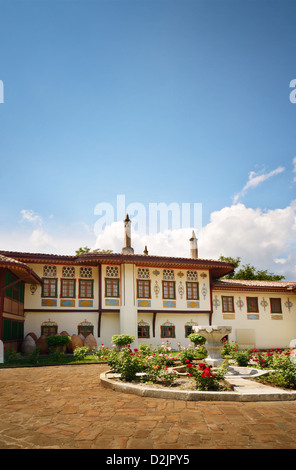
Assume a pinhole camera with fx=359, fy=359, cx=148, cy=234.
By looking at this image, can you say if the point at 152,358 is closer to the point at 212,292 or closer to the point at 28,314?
the point at 28,314

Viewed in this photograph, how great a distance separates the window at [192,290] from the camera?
841 inches

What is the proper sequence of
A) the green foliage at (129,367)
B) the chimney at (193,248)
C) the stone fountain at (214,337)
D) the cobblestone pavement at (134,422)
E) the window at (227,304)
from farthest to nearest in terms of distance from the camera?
1. the chimney at (193,248)
2. the window at (227,304)
3. the stone fountain at (214,337)
4. the green foliage at (129,367)
5. the cobblestone pavement at (134,422)

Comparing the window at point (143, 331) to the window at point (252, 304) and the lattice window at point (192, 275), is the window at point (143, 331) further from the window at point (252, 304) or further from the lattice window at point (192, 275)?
the window at point (252, 304)

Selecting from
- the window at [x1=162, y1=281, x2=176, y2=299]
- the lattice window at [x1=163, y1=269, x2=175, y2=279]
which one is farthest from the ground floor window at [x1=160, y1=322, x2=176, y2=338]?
the lattice window at [x1=163, y1=269, x2=175, y2=279]

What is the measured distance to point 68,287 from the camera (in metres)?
20.0

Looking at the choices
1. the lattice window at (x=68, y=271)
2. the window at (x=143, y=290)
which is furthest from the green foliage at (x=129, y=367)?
the lattice window at (x=68, y=271)

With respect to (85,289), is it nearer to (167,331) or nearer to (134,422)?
(167,331)

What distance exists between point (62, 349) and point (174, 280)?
297 inches

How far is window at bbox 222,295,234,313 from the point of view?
74.0 ft

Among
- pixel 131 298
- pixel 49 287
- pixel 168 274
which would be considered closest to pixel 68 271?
pixel 49 287

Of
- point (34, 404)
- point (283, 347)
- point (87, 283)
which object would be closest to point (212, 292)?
point (283, 347)

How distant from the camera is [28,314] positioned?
1920 centimetres

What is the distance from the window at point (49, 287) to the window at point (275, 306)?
13.9 metres

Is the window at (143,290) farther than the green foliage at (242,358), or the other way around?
the window at (143,290)
